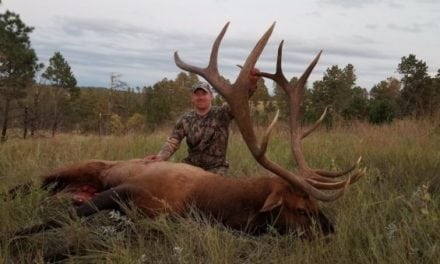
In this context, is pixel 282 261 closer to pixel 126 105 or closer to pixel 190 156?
pixel 190 156

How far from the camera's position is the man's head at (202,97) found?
5.92m

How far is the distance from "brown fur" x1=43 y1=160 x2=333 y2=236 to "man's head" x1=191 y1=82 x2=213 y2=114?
1.11 metres

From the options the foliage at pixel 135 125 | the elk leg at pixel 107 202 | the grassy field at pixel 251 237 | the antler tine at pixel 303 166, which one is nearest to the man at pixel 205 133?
the antler tine at pixel 303 166

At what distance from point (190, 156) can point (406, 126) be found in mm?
5222

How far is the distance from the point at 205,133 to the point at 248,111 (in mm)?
1466

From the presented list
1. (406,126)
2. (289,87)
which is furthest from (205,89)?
(406,126)

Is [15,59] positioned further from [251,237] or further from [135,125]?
[251,237]

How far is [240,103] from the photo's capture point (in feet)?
15.0

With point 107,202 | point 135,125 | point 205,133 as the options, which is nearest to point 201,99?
point 205,133

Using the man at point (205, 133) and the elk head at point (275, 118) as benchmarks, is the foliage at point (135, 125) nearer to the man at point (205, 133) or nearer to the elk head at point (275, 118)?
the man at point (205, 133)

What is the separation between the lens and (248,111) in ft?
14.9

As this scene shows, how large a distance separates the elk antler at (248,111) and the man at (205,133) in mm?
1139

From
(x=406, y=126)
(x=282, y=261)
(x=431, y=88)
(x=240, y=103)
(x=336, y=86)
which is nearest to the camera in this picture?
(x=282, y=261)

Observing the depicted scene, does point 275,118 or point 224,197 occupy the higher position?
point 275,118
